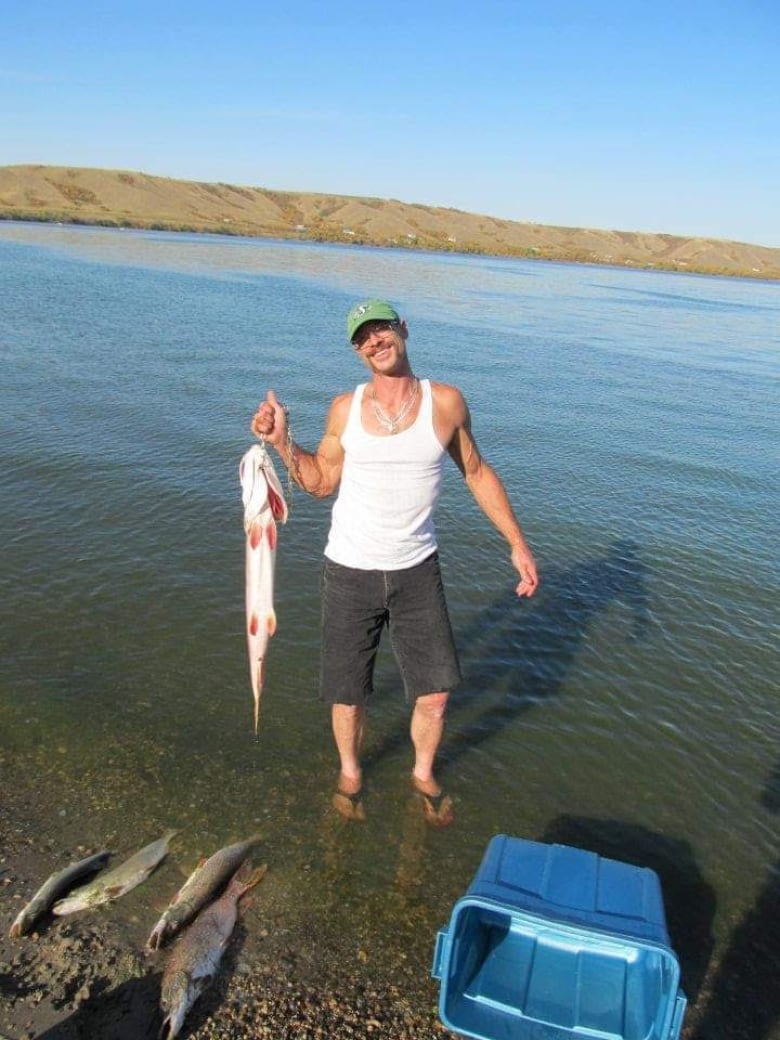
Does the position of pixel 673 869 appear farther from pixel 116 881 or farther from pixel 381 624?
pixel 116 881

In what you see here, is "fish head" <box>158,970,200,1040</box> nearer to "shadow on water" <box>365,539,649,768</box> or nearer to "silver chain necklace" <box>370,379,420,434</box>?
"shadow on water" <box>365,539,649,768</box>

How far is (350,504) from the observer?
4.87 meters

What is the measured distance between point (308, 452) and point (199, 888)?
2.95 m

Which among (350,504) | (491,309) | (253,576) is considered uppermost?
(350,504)

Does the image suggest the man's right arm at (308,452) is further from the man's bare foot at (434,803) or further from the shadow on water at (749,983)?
the shadow on water at (749,983)

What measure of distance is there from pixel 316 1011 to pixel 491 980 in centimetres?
104

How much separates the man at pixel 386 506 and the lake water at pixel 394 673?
→ 120 cm

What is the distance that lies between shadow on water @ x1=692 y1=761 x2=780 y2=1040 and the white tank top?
328cm

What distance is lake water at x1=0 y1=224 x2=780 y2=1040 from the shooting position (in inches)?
219

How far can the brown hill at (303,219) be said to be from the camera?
393 feet

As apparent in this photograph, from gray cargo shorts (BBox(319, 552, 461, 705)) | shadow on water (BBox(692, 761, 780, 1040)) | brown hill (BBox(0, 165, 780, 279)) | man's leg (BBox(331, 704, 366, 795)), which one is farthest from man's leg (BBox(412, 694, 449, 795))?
brown hill (BBox(0, 165, 780, 279))

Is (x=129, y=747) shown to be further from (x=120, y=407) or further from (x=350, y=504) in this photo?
(x=120, y=407)

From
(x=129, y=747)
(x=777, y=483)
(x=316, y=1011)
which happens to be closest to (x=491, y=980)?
(x=316, y=1011)

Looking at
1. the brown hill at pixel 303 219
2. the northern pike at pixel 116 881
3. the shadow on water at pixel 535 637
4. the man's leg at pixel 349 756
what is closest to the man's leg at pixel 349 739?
the man's leg at pixel 349 756
